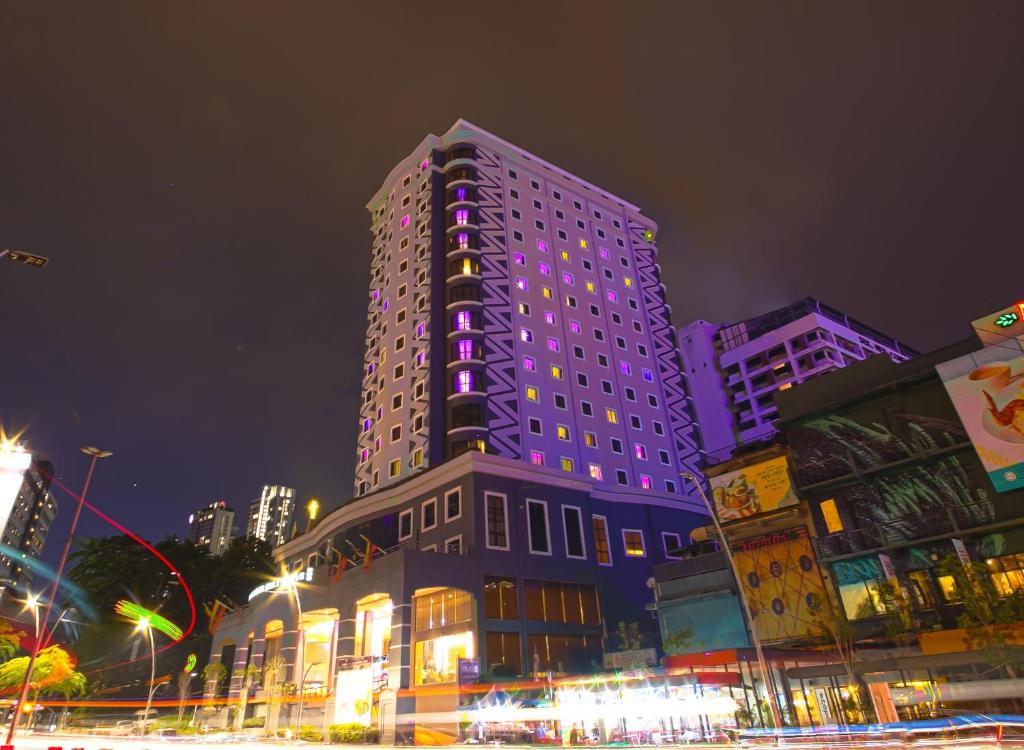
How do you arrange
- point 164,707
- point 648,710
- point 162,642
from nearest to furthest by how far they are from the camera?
point 648,710, point 164,707, point 162,642

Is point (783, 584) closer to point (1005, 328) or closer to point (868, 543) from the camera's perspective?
point (868, 543)

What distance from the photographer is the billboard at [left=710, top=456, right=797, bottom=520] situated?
38.0 metres

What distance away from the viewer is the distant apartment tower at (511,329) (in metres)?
59.6

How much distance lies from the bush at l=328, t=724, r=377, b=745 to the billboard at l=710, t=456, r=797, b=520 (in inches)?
987

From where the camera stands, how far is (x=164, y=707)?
7244 cm

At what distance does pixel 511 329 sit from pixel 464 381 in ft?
28.0

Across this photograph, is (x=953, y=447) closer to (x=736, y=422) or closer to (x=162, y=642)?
(x=736, y=422)

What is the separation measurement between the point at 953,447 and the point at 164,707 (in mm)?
81003

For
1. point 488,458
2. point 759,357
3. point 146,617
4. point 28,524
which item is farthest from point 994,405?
point 28,524

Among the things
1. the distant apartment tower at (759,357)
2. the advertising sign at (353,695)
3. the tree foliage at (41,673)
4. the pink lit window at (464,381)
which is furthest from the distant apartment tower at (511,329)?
the tree foliage at (41,673)

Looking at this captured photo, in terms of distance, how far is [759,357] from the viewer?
103m

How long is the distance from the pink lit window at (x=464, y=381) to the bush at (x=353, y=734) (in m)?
28.5

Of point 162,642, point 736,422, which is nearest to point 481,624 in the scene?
point 162,642

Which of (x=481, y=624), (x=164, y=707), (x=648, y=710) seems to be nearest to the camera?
(x=648, y=710)
